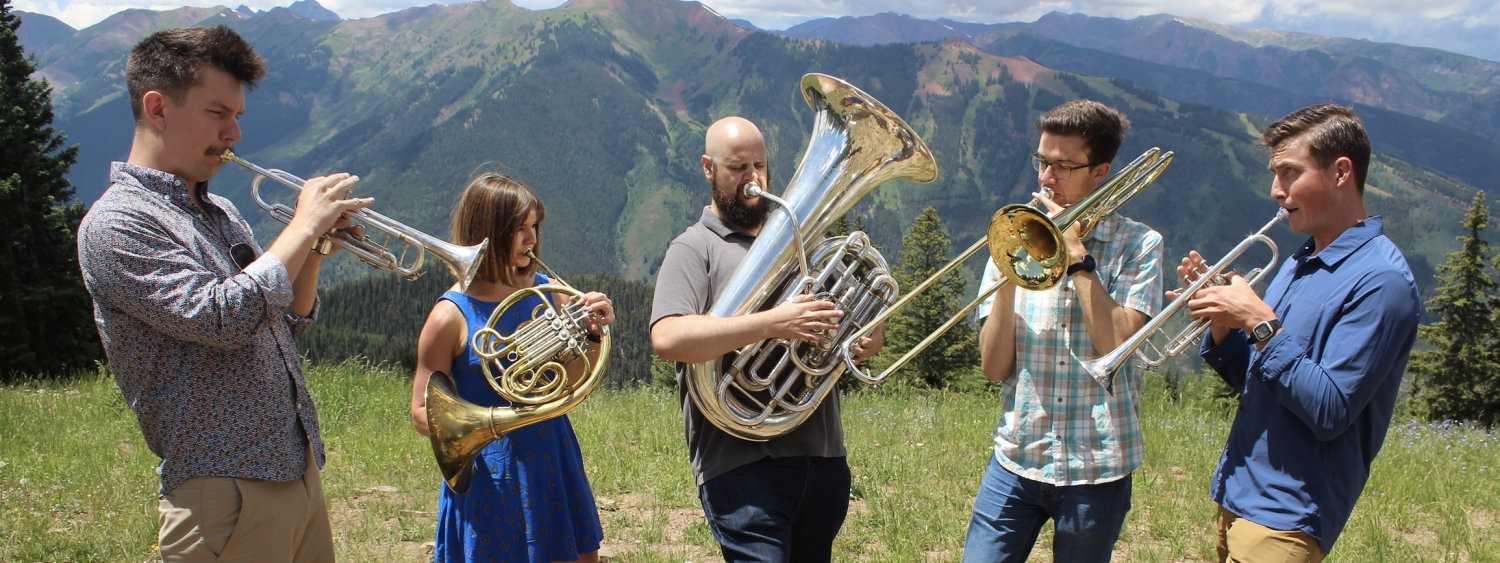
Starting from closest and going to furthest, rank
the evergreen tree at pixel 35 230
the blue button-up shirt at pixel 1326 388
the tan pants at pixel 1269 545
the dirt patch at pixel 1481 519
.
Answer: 1. the blue button-up shirt at pixel 1326 388
2. the tan pants at pixel 1269 545
3. the dirt patch at pixel 1481 519
4. the evergreen tree at pixel 35 230

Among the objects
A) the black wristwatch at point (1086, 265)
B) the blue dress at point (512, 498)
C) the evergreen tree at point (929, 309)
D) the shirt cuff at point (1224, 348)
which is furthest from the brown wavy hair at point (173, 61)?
the evergreen tree at point (929, 309)

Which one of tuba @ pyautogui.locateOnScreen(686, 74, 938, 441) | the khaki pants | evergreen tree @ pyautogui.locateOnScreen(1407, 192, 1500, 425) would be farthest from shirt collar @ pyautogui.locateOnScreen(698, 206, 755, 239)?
Answer: evergreen tree @ pyautogui.locateOnScreen(1407, 192, 1500, 425)

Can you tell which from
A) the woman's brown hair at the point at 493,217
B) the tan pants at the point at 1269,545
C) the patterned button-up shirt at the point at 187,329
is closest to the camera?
the patterned button-up shirt at the point at 187,329

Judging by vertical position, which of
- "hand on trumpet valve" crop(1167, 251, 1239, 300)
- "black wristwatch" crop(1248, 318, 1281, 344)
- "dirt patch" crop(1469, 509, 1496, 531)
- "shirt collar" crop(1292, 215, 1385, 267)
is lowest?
"dirt patch" crop(1469, 509, 1496, 531)

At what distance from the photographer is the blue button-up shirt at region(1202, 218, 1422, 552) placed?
2459mm

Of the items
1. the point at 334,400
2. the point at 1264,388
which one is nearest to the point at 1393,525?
the point at 1264,388

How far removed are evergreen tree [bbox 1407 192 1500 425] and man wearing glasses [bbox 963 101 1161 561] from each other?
37.0m

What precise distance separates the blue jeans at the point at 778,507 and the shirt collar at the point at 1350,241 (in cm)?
176

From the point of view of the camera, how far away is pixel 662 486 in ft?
18.7

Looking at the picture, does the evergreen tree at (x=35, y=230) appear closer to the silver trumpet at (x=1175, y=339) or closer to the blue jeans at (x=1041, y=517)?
the blue jeans at (x=1041, y=517)

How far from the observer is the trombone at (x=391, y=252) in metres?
2.86

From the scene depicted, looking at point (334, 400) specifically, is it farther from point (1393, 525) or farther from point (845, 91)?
point (1393, 525)

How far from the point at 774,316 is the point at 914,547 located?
2579mm

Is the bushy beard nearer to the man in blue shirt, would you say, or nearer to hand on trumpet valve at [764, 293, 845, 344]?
hand on trumpet valve at [764, 293, 845, 344]
